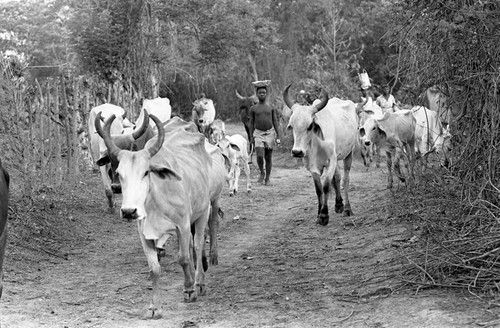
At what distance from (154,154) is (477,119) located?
2.57 metres

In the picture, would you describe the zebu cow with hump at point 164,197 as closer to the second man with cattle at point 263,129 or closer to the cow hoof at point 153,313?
the cow hoof at point 153,313

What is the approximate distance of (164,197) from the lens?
638 centimetres

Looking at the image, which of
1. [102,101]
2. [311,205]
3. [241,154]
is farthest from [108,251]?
[102,101]

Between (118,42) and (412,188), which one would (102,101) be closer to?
(118,42)

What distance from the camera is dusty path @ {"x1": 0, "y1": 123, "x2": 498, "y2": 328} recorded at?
5875 mm

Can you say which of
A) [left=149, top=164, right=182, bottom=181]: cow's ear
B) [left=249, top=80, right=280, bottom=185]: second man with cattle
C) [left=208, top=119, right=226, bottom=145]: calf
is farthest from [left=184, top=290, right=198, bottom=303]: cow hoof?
[left=208, top=119, right=226, bottom=145]: calf

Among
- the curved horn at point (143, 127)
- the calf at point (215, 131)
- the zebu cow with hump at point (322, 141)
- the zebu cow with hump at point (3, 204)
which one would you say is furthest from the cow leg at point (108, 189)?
the calf at point (215, 131)

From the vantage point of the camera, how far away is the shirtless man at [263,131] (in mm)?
15016

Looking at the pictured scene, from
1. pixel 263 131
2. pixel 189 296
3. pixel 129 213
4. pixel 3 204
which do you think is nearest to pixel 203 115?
pixel 263 131

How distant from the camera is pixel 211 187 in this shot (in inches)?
299

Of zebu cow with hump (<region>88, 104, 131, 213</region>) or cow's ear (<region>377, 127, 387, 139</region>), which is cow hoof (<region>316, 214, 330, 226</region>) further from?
cow's ear (<region>377, 127, 387, 139</region>)

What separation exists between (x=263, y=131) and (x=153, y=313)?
30.1 feet

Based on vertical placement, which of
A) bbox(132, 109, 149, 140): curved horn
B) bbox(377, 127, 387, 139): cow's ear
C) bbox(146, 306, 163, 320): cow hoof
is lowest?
bbox(146, 306, 163, 320): cow hoof

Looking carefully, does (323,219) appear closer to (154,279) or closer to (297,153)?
(297,153)
